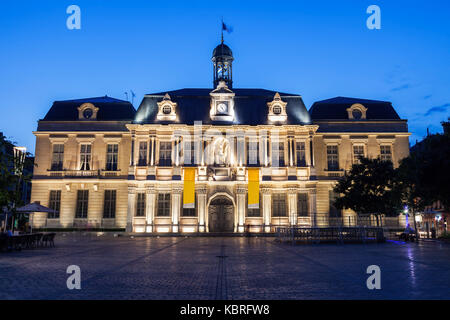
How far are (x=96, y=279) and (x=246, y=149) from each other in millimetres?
28222

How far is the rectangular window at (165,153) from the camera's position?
37.0m

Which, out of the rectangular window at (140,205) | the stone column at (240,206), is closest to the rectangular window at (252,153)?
the stone column at (240,206)

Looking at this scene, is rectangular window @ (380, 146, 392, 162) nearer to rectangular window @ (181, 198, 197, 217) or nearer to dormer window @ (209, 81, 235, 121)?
dormer window @ (209, 81, 235, 121)

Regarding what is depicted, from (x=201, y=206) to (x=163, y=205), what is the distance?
3.83 meters

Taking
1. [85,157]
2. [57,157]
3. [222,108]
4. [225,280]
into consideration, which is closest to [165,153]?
[222,108]

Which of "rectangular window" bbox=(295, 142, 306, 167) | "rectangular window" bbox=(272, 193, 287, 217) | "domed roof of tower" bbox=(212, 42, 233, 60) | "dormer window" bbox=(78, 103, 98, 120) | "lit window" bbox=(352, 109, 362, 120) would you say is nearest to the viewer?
"rectangular window" bbox=(272, 193, 287, 217)

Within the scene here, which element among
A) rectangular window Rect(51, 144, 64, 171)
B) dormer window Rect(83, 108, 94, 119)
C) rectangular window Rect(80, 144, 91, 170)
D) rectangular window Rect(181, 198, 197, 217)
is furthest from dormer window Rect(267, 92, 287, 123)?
rectangular window Rect(51, 144, 64, 171)

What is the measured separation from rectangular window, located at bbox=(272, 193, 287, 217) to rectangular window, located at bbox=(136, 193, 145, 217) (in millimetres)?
13071

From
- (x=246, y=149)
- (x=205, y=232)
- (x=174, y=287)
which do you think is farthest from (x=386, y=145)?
(x=174, y=287)

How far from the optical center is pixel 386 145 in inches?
1539

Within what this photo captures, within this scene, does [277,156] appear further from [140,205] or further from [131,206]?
[131,206]

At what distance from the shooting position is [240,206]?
1416 inches

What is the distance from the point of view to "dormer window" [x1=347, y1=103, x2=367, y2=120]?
39.9 meters

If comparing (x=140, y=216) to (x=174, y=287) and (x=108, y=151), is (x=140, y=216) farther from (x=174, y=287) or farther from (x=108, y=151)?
(x=174, y=287)
